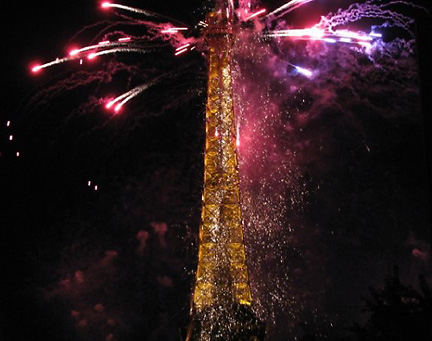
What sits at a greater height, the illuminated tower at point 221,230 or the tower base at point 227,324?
the illuminated tower at point 221,230

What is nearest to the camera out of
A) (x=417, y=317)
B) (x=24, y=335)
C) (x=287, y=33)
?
(x=417, y=317)

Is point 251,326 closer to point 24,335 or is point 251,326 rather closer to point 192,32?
point 24,335

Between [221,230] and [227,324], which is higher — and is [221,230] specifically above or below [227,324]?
above

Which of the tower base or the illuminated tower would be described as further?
the tower base

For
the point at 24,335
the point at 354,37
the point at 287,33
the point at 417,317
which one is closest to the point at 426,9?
the point at 417,317

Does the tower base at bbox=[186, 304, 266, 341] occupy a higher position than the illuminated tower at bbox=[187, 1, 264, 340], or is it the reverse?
the illuminated tower at bbox=[187, 1, 264, 340]

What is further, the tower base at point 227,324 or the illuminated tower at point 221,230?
the tower base at point 227,324
